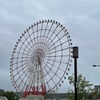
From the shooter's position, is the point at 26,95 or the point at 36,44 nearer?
the point at 36,44

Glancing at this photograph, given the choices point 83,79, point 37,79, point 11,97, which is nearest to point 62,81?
point 83,79

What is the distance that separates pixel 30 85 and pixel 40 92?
397 centimetres

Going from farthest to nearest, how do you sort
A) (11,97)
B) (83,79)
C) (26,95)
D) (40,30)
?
1. (11,97)
2. (26,95)
3. (40,30)
4. (83,79)

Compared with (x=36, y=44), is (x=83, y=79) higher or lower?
lower

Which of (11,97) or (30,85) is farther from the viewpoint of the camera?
(11,97)

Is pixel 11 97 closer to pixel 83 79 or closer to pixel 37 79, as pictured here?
pixel 37 79

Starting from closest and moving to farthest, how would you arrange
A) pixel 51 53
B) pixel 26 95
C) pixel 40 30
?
pixel 51 53 < pixel 40 30 < pixel 26 95

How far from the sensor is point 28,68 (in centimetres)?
5681

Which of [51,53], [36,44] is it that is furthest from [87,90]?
[36,44]

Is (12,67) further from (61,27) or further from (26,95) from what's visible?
(61,27)

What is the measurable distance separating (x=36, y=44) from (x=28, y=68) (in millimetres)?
3941

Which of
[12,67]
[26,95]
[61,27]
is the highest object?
[61,27]

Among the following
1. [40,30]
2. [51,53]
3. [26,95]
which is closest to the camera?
[51,53]

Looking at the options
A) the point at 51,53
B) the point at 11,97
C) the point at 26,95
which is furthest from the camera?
the point at 11,97
